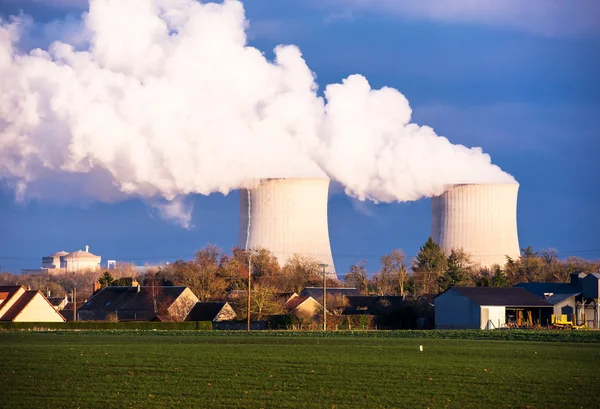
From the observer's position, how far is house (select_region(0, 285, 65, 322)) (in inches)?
1892

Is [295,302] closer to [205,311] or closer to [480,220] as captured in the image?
[205,311]

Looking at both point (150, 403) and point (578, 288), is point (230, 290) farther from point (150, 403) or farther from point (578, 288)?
point (150, 403)

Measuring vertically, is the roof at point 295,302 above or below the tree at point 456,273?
below

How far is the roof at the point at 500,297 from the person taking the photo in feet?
156

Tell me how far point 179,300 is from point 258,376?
35854 mm

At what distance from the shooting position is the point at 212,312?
166ft

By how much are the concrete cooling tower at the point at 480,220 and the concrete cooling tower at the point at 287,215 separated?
267 inches

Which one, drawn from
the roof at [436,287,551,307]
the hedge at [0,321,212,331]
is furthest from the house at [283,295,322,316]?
the roof at [436,287,551,307]

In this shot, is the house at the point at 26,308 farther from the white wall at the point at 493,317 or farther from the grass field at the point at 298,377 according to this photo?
the grass field at the point at 298,377

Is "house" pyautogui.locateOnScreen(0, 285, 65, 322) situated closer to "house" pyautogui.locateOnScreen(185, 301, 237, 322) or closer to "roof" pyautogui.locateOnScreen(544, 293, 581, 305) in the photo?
"house" pyautogui.locateOnScreen(185, 301, 237, 322)

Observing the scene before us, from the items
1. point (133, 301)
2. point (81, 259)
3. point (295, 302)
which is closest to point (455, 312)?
point (295, 302)

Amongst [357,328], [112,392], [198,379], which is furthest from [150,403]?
[357,328]

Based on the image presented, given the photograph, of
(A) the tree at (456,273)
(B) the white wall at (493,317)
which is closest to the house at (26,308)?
(B) the white wall at (493,317)

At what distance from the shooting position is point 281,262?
62156 mm
